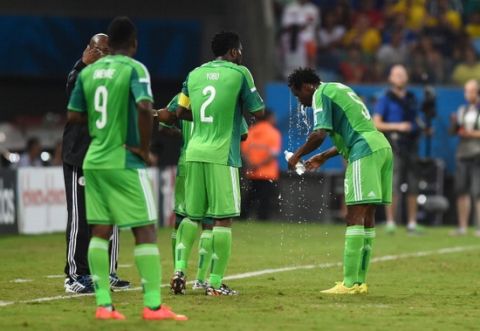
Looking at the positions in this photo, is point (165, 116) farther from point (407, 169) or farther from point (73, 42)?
point (73, 42)

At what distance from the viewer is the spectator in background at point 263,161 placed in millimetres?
24609

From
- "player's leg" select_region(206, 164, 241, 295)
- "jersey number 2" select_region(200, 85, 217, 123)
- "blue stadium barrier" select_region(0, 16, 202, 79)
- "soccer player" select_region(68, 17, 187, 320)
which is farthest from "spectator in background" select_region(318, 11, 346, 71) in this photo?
"soccer player" select_region(68, 17, 187, 320)

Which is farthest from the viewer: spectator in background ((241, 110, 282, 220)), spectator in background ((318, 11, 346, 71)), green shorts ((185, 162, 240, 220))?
spectator in background ((318, 11, 346, 71))

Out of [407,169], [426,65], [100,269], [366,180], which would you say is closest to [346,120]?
[366,180]

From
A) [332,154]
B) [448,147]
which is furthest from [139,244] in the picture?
[448,147]

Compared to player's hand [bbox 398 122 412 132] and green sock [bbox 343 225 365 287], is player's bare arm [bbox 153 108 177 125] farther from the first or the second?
player's hand [bbox 398 122 412 132]

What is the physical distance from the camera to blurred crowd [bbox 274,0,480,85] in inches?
1013

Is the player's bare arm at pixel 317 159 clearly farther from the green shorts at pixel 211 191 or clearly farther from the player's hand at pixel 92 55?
the player's hand at pixel 92 55

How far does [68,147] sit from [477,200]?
11.4 m

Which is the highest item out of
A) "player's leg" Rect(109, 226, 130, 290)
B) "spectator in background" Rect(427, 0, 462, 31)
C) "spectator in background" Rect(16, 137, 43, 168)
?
"spectator in background" Rect(427, 0, 462, 31)

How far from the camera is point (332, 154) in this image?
13.0 meters

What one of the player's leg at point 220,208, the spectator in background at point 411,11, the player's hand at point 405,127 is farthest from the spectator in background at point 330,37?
the player's leg at point 220,208

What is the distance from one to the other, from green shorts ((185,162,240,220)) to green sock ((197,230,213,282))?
33 cm

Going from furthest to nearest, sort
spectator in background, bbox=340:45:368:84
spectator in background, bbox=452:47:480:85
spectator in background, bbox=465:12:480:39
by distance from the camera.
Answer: spectator in background, bbox=465:12:480:39, spectator in background, bbox=340:45:368:84, spectator in background, bbox=452:47:480:85
